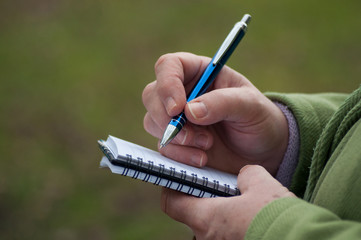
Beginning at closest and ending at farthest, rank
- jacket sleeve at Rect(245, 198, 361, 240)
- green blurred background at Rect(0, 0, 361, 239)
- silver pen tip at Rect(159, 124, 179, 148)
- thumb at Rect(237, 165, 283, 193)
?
jacket sleeve at Rect(245, 198, 361, 240), thumb at Rect(237, 165, 283, 193), silver pen tip at Rect(159, 124, 179, 148), green blurred background at Rect(0, 0, 361, 239)

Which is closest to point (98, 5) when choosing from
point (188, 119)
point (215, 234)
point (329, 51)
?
point (329, 51)

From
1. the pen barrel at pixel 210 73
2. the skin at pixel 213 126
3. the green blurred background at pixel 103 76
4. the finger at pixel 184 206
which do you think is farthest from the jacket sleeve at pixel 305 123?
the green blurred background at pixel 103 76

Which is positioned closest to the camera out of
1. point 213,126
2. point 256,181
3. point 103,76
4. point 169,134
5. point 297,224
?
point 297,224

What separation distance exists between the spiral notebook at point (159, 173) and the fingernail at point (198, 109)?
0.36 ft

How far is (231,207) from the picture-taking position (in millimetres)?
515

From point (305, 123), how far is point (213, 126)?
0.57ft

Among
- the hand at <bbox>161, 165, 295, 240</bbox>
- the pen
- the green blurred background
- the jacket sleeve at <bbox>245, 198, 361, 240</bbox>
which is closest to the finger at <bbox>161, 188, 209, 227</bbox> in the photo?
the hand at <bbox>161, 165, 295, 240</bbox>

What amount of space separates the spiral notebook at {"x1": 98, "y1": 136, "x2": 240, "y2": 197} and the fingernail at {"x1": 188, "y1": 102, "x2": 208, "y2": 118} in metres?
0.11

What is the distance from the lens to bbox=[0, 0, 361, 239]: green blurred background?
1.51 meters

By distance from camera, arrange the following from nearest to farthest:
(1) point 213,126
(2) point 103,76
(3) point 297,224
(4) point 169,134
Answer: (3) point 297,224 → (4) point 169,134 → (1) point 213,126 → (2) point 103,76

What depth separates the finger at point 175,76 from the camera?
72 cm

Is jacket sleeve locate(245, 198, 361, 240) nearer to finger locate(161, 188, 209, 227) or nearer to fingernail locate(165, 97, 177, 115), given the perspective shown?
finger locate(161, 188, 209, 227)

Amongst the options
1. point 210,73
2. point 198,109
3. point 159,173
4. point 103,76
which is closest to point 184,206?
point 159,173

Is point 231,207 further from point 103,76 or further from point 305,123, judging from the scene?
point 103,76
